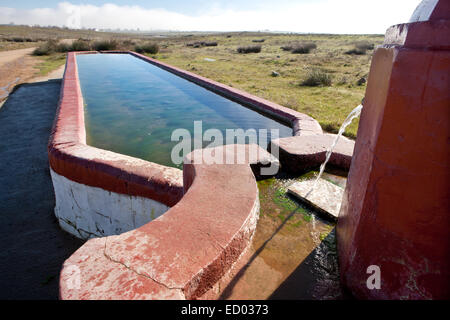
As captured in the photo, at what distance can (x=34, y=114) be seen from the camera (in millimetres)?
7098

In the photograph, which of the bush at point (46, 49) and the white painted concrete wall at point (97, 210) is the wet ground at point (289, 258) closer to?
the white painted concrete wall at point (97, 210)

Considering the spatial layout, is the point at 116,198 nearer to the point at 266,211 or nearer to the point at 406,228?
the point at 266,211

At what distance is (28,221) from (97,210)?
1275mm

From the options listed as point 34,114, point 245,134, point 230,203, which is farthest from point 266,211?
point 34,114

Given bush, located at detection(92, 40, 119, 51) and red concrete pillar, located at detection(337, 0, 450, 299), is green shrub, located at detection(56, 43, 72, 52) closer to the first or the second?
bush, located at detection(92, 40, 119, 51)

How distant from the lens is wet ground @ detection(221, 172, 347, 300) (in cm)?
151

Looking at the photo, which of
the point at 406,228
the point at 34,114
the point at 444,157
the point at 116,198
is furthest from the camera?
the point at 34,114

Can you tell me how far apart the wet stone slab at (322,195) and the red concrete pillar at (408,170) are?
82 cm

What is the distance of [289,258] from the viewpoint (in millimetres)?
1759

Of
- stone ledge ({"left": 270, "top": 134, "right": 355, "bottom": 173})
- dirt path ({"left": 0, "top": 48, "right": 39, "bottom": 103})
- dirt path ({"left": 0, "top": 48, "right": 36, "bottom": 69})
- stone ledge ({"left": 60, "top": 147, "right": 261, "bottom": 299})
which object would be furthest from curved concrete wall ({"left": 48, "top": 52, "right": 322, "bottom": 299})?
dirt path ({"left": 0, "top": 48, "right": 36, "bottom": 69})

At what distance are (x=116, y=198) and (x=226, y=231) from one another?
1.54 metres

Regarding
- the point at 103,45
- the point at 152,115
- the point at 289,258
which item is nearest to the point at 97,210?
the point at 289,258

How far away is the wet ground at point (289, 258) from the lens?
4.95ft

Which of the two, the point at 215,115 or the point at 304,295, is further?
the point at 215,115
